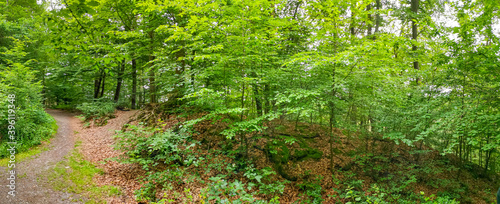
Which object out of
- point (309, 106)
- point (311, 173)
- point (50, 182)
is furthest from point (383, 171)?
point (50, 182)

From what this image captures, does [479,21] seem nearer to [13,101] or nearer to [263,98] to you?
[263,98]

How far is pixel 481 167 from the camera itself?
332 inches

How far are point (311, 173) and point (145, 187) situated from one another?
5238 mm

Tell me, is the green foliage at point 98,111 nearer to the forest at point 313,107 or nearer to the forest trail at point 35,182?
the forest at point 313,107

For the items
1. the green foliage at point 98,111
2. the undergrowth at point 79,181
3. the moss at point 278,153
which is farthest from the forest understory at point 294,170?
the green foliage at point 98,111

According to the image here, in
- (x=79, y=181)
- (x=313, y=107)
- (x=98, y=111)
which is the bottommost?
(x=79, y=181)

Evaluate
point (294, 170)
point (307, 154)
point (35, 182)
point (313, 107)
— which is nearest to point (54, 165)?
point (35, 182)

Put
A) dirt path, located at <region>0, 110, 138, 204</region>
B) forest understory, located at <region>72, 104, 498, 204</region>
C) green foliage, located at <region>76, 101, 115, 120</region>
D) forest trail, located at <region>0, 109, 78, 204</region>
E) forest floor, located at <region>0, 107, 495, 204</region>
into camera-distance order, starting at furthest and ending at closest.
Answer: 1. green foliage, located at <region>76, 101, 115, 120</region>
2. forest understory, located at <region>72, 104, 498, 204</region>
3. forest floor, located at <region>0, 107, 495, 204</region>
4. dirt path, located at <region>0, 110, 138, 204</region>
5. forest trail, located at <region>0, 109, 78, 204</region>

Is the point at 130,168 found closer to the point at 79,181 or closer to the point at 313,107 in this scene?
the point at 79,181

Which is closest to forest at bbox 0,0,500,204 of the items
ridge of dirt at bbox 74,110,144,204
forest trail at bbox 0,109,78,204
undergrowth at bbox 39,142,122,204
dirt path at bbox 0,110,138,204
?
ridge of dirt at bbox 74,110,144,204

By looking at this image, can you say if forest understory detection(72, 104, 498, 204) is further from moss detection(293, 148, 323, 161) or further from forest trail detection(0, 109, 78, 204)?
forest trail detection(0, 109, 78, 204)

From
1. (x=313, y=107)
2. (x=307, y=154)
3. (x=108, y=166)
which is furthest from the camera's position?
(x=307, y=154)

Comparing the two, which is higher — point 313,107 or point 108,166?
point 313,107

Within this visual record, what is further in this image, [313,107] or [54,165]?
[313,107]
